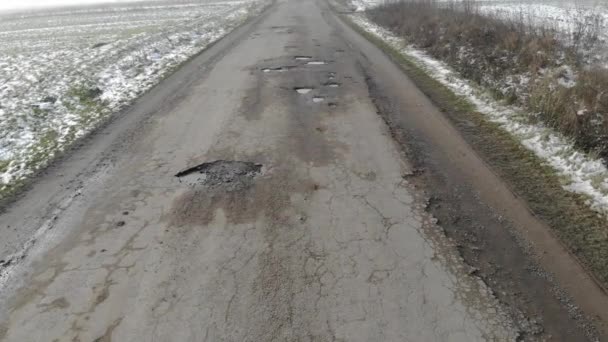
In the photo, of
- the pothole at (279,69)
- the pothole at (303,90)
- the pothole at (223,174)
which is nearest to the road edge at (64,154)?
the pothole at (223,174)

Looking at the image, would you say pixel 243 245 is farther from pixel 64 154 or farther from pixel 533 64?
pixel 533 64

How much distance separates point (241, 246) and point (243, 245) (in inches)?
1.0

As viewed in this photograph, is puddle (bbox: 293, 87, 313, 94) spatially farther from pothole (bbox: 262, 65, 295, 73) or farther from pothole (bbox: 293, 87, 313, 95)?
pothole (bbox: 262, 65, 295, 73)

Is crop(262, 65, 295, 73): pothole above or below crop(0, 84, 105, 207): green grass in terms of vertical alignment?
above

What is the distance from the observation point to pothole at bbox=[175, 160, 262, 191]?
605cm

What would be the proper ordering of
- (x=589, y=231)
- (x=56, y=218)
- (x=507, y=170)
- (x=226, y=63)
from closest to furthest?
1. (x=589, y=231)
2. (x=56, y=218)
3. (x=507, y=170)
4. (x=226, y=63)

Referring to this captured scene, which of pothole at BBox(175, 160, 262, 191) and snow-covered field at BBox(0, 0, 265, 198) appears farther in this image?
snow-covered field at BBox(0, 0, 265, 198)

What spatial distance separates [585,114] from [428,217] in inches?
146

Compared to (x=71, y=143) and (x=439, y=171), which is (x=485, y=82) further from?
(x=71, y=143)

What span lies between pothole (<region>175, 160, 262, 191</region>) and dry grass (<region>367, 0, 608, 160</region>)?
4.88m

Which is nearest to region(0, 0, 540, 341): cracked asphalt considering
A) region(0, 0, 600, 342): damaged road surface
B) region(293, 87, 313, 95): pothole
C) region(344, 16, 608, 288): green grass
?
region(0, 0, 600, 342): damaged road surface

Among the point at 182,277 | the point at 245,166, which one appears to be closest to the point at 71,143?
the point at 245,166

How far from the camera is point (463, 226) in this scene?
4938mm

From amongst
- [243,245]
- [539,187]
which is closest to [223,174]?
[243,245]
